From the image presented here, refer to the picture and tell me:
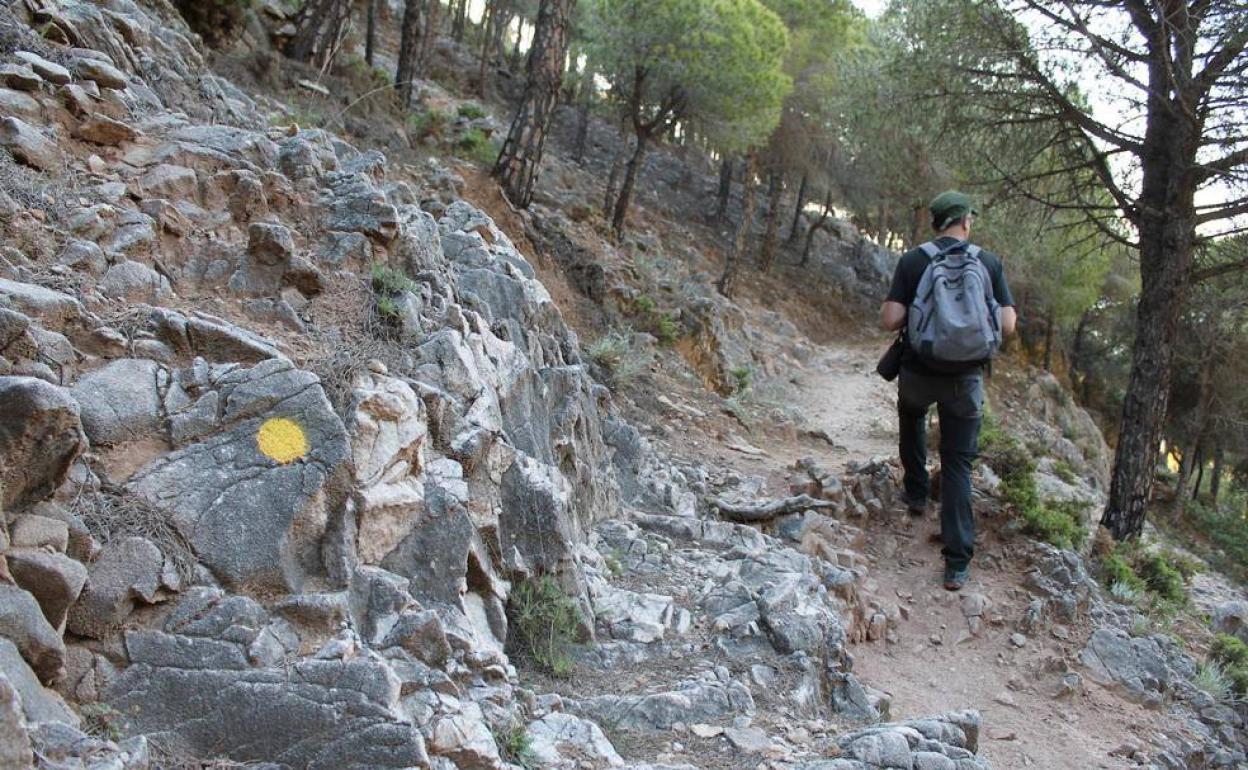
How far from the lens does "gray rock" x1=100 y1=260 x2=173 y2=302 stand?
351 cm

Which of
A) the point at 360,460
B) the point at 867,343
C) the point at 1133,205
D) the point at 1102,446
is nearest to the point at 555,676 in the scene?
the point at 360,460

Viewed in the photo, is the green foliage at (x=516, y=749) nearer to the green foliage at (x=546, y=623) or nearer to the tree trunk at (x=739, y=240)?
the green foliage at (x=546, y=623)

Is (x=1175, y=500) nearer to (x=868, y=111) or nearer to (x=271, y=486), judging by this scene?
(x=868, y=111)

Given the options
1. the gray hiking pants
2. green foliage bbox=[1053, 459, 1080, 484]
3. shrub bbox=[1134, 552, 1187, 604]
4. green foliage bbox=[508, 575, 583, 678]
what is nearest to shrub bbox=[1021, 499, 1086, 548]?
the gray hiking pants

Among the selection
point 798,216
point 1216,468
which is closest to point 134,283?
point 798,216

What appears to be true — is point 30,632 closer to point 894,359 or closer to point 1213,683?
point 894,359

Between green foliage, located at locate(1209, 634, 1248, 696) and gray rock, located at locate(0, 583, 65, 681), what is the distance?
242 inches

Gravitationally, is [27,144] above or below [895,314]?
below

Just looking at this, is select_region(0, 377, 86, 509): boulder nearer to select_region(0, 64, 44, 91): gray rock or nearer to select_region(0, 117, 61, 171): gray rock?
select_region(0, 117, 61, 171): gray rock

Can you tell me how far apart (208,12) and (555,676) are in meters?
8.00

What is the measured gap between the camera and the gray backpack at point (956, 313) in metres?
4.97

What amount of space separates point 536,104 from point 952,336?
6.17 m

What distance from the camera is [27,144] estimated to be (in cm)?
389

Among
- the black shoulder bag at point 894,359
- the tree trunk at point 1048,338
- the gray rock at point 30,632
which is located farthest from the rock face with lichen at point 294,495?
the tree trunk at point 1048,338
